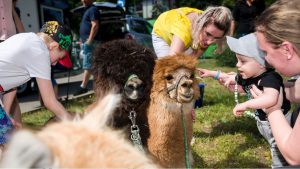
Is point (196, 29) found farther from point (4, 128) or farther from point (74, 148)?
point (74, 148)

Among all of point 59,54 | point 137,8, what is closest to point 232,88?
point 59,54

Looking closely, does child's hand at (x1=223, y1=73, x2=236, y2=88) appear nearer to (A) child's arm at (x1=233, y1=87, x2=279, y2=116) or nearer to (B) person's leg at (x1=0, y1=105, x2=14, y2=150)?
(A) child's arm at (x1=233, y1=87, x2=279, y2=116)

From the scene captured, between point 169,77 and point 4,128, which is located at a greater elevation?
point 169,77

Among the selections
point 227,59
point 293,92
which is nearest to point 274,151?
point 293,92

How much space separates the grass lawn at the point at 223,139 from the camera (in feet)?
13.1

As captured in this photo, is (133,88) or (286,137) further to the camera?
(133,88)

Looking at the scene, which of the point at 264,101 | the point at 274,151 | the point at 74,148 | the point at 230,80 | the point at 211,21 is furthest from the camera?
the point at 211,21

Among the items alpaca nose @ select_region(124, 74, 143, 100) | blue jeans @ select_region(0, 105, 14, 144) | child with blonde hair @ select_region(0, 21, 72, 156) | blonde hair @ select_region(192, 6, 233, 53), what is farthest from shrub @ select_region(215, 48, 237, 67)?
blue jeans @ select_region(0, 105, 14, 144)

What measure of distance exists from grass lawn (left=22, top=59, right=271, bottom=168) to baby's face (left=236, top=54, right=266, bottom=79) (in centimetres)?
126

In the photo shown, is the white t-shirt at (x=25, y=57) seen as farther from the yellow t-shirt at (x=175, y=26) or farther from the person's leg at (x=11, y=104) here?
the yellow t-shirt at (x=175, y=26)

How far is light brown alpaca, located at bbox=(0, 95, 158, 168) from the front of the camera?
957 mm

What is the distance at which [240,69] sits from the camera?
2.94 meters

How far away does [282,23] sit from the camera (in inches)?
79.4

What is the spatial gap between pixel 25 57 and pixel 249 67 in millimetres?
1524
